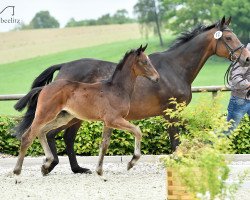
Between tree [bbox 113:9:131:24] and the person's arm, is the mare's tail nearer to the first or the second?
the person's arm

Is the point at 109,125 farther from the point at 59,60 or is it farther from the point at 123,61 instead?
the point at 59,60

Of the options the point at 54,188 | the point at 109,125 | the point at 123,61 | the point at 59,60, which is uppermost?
the point at 123,61

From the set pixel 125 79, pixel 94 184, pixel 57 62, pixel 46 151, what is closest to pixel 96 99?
pixel 125 79

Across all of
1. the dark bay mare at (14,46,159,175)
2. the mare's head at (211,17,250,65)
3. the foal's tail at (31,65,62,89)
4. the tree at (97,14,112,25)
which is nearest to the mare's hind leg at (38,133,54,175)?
the dark bay mare at (14,46,159,175)

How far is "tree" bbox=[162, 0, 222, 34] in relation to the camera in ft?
186

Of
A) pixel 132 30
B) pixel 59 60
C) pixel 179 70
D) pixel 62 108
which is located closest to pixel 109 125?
pixel 62 108

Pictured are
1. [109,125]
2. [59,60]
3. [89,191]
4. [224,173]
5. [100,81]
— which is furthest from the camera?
[59,60]

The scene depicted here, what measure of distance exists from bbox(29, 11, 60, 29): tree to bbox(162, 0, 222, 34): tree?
12.8 m

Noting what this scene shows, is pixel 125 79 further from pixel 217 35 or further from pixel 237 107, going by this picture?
pixel 237 107

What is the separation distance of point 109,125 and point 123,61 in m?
0.86

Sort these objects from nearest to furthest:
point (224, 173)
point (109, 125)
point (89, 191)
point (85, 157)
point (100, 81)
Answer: point (224, 173) < point (89, 191) < point (109, 125) < point (100, 81) < point (85, 157)

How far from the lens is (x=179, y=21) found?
57.3m

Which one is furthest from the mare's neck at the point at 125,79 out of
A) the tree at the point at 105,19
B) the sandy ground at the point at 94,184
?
the tree at the point at 105,19

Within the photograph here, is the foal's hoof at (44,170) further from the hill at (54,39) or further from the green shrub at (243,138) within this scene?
the hill at (54,39)
